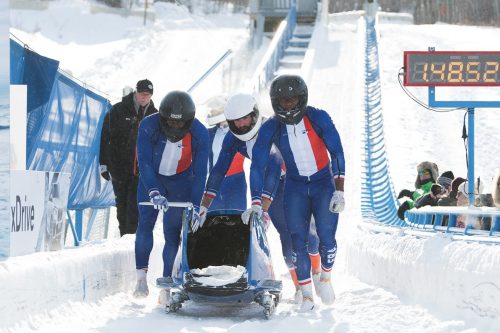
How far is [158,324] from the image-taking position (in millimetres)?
6293

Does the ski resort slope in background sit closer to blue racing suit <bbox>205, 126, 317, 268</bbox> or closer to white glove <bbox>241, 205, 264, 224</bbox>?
white glove <bbox>241, 205, 264, 224</bbox>

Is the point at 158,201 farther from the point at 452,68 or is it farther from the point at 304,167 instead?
the point at 452,68

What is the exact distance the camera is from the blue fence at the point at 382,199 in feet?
23.3

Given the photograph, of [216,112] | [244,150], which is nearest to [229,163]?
[244,150]

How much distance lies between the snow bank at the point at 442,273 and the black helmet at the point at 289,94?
1.28 m

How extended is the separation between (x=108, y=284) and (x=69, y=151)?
2811mm

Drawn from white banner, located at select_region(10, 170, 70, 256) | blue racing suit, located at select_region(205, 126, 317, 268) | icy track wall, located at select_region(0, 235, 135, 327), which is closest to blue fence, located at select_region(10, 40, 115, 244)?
white banner, located at select_region(10, 170, 70, 256)

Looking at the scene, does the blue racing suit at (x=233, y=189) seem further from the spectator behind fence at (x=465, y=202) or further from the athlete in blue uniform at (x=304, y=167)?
the spectator behind fence at (x=465, y=202)

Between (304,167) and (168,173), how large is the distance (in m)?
1.04

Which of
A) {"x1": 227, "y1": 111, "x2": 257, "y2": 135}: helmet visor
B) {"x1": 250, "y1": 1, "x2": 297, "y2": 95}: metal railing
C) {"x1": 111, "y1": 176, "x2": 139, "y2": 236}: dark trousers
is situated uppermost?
{"x1": 250, "y1": 1, "x2": 297, "y2": 95}: metal railing

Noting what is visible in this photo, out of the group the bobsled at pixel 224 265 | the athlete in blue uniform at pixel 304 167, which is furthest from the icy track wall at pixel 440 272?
the bobsled at pixel 224 265

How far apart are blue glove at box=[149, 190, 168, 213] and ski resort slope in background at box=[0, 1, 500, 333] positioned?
1.91ft

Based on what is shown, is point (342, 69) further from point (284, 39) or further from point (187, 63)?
point (187, 63)

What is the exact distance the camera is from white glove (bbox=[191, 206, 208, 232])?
724 centimetres
